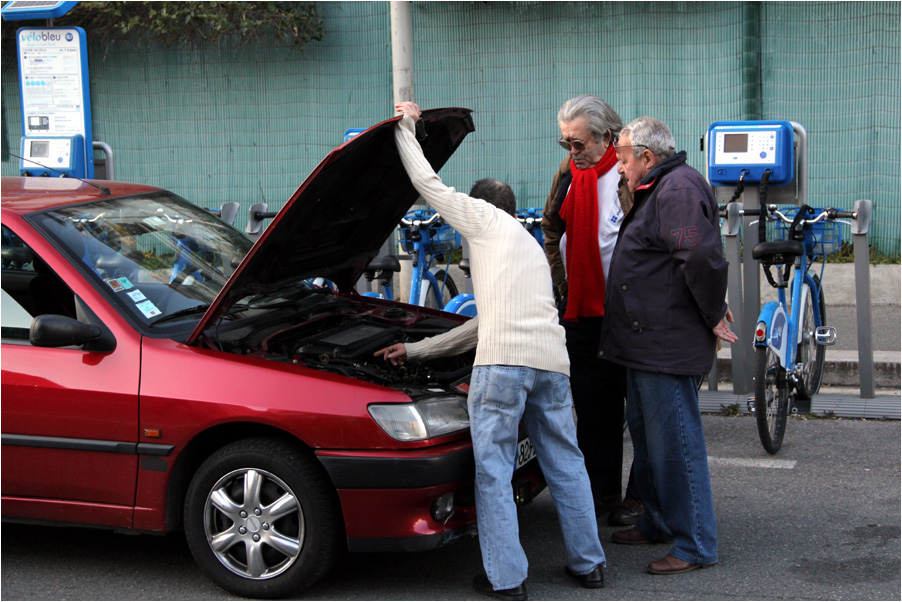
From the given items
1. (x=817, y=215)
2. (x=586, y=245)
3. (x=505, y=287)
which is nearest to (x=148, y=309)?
(x=505, y=287)

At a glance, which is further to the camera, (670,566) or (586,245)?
(586,245)

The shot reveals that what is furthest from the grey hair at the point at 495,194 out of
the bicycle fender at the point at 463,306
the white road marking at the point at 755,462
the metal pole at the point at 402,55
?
the metal pole at the point at 402,55

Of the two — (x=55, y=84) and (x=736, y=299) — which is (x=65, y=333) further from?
(x=55, y=84)

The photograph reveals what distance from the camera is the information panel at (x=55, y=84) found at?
8258mm

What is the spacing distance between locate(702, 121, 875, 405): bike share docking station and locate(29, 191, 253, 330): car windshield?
11.4 ft

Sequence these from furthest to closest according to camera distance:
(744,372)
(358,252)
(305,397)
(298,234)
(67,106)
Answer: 1. (67,106)
2. (744,372)
3. (358,252)
4. (298,234)
5. (305,397)

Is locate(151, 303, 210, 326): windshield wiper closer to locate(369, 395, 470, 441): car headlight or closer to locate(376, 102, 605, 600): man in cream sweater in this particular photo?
locate(369, 395, 470, 441): car headlight

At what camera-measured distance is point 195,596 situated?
397 cm

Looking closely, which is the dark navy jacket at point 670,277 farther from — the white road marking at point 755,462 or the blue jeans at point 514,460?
the white road marking at point 755,462

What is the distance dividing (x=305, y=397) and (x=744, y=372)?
13.9ft

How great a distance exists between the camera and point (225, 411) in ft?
12.4

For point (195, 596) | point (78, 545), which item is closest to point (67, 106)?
point (78, 545)

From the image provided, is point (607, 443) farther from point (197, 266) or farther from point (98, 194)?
point (98, 194)

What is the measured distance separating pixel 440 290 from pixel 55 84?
356 cm
